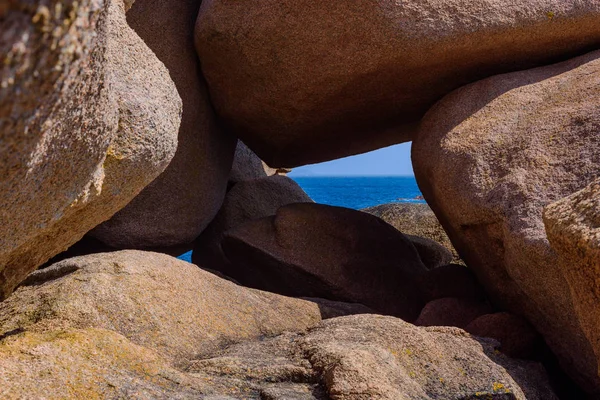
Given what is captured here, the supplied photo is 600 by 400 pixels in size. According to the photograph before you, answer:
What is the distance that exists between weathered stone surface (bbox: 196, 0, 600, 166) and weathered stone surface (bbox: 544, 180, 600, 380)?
2039 mm

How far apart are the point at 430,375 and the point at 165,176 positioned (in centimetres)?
297

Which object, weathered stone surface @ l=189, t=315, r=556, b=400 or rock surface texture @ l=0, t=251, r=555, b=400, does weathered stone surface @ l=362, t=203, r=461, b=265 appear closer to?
rock surface texture @ l=0, t=251, r=555, b=400

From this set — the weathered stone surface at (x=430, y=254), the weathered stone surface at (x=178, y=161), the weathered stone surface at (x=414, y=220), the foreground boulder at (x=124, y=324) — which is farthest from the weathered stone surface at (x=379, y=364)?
the weathered stone surface at (x=414, y=220)

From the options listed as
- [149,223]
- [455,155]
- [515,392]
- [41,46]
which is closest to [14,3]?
[41,46]

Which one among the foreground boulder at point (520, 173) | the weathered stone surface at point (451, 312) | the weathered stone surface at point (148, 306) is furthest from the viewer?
the weathered stone surface at point (451, 312)

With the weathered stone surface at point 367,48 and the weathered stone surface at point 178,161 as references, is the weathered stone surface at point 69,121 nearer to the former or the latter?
the weathered stone surface at point 367,48

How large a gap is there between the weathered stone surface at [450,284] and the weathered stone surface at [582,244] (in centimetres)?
224

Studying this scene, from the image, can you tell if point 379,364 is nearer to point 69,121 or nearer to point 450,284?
point 69,121

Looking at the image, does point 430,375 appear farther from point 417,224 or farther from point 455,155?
point 417,224

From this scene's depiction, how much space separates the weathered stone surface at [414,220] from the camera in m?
7.56

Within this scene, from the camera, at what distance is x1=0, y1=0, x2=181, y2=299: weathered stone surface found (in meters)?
1.08

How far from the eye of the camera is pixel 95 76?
1.54 m

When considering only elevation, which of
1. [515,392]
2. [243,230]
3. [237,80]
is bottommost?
[515,392]

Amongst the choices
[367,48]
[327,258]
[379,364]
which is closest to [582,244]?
[379,364]
